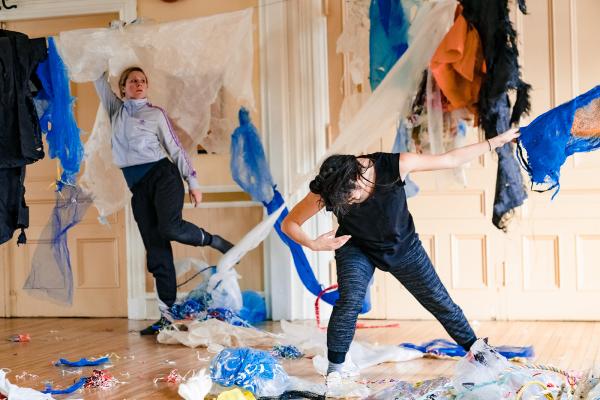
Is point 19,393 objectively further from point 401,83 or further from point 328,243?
point 401,83

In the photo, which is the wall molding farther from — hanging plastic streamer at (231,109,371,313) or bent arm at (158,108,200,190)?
bent arm at (158,108,200,190)

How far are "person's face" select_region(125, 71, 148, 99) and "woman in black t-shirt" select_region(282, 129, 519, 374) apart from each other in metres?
1.58

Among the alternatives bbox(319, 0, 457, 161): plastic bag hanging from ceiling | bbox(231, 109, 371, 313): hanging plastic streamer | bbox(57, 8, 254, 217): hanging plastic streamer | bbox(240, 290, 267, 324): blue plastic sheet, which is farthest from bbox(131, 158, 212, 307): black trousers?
bbox(319, 0, 457, 161): plastic bag hanging from ceiling

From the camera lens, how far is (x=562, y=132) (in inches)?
130

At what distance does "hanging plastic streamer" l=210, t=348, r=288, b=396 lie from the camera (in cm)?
321

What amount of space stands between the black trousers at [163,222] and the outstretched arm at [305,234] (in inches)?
58.8

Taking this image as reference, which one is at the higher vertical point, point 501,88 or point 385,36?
point 385,36

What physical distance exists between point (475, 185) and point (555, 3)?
1.03 m

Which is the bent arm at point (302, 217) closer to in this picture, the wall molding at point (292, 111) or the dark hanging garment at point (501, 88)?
the dark hanging garment at point (501, 88)

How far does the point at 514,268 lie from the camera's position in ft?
15.9

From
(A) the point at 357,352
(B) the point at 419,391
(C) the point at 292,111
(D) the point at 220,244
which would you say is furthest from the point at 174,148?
(B) the point at 419,391

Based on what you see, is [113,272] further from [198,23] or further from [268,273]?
[198,23]

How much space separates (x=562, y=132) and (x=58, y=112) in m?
2.26

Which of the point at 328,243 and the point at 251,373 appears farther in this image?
the point at 251,373
